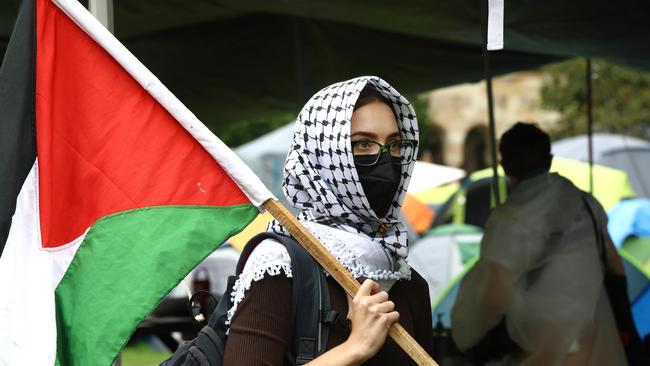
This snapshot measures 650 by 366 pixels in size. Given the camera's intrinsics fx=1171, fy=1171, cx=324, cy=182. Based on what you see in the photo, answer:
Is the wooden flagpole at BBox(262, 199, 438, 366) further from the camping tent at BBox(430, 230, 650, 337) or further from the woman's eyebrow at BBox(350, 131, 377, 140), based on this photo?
the camping tent at BBox(430, 230, 650, 337)

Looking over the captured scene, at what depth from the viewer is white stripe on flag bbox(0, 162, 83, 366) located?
9.48 feet

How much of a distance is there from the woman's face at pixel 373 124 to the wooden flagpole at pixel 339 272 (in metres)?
0.28

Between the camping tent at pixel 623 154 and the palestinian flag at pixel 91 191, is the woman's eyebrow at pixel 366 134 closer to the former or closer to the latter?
the palestinian flag at pixel 91 191

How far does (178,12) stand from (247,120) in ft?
8.54

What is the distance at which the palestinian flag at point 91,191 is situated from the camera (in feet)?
9.50

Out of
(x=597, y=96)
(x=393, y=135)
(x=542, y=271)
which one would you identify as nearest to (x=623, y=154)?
(x=542, y=271)

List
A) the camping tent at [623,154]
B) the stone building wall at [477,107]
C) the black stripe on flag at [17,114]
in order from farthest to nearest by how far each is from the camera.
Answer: the stone building wall at [477,107]
the camping tent at [623,154]
the black stripe on flag at [17,114]

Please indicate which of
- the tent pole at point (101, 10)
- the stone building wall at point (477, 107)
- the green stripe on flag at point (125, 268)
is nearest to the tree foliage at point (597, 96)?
→ the stone building wall at point (477, 107)

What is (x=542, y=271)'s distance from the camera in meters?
5.49

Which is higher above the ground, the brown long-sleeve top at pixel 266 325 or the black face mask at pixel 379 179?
the black face mask at pixel 379 179

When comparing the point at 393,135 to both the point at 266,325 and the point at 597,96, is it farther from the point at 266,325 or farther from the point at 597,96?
the point at 597,96

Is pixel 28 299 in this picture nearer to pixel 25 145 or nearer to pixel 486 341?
pixel 25 145

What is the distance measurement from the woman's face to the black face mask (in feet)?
0.16

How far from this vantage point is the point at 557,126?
2598cm
